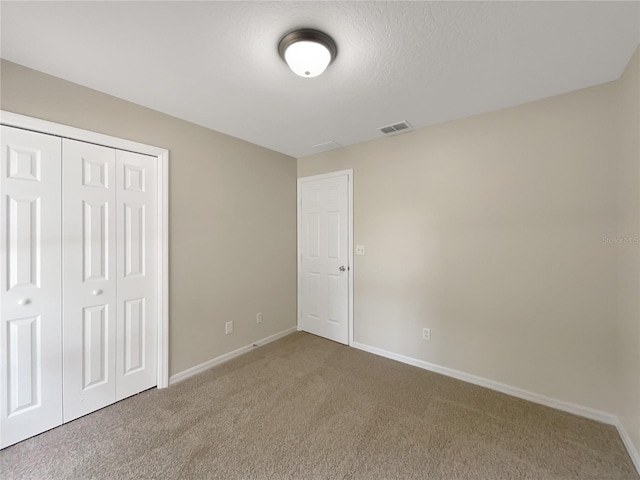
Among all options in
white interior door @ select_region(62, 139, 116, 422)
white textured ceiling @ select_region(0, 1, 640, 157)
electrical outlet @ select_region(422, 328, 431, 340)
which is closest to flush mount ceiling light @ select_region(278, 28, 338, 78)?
white textured ceiling @ select_region(0, 1, 640, 157)

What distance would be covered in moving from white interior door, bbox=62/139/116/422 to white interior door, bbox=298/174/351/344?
2.13 metres

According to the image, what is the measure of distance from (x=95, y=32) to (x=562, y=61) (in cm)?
274

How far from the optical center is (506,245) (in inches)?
87.3

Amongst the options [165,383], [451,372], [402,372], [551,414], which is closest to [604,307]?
[551,414]


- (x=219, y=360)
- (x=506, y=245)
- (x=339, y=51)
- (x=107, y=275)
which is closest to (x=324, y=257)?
(x=219, y=360)

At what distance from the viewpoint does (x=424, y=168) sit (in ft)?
8.68

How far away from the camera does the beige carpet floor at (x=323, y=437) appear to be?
4.96 ft

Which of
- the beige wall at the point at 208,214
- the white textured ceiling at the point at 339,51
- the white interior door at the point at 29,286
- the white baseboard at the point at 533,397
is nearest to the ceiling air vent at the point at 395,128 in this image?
the white textured ceiling at the point at 339,51

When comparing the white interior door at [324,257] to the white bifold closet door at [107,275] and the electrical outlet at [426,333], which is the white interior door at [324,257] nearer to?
the electrical outlet at [426,333]

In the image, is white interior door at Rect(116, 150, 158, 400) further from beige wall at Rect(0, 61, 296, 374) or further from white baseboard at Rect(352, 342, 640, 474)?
white baseboard at Rect(352, 342, 640, 474)

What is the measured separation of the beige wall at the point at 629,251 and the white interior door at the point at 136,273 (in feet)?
11.3

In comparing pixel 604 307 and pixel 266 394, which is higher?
pixel 604 307

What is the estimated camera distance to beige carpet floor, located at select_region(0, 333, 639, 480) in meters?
1.51

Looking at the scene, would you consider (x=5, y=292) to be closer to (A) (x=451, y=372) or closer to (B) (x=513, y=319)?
(A) (x=451, y=372)
